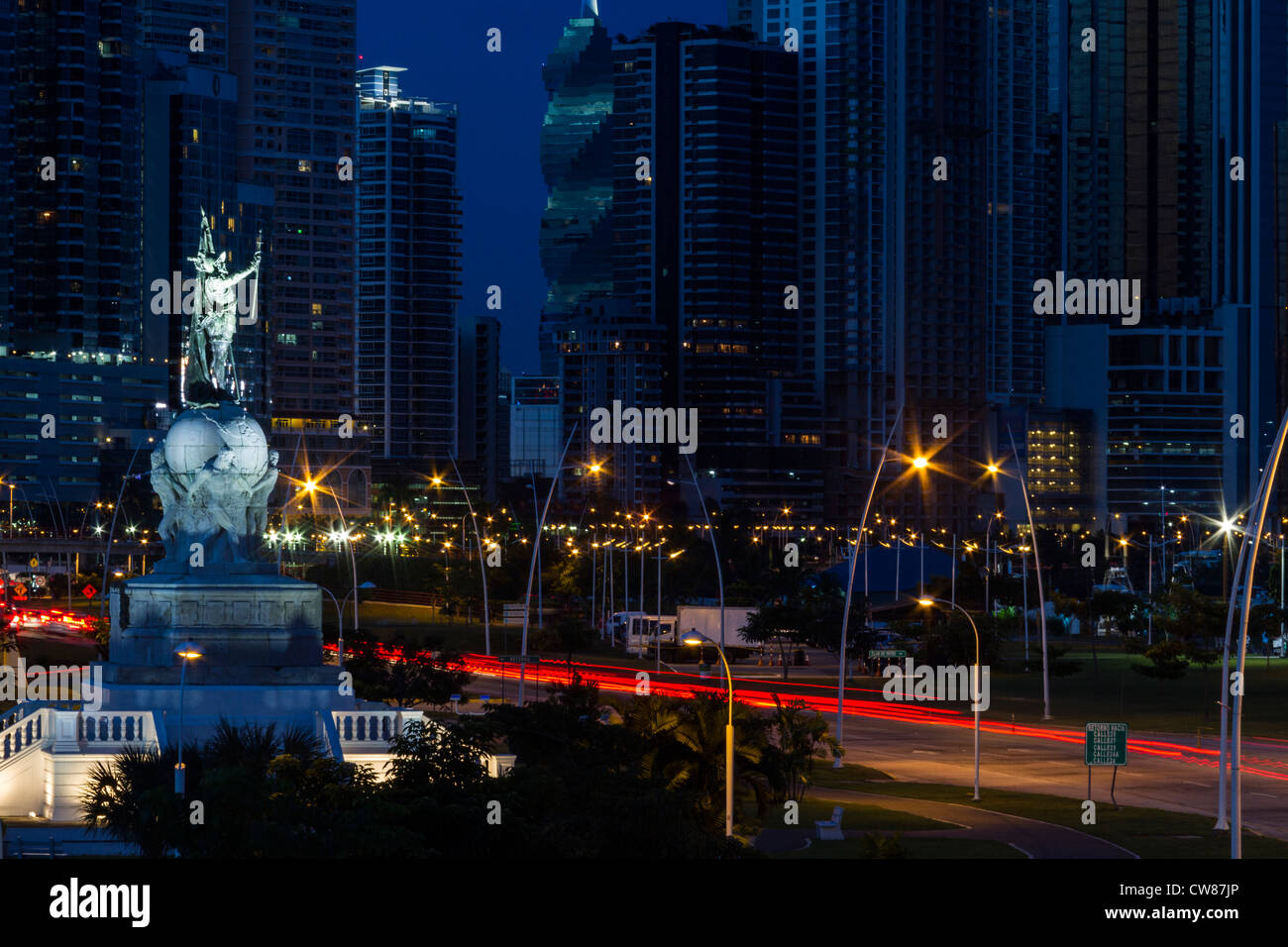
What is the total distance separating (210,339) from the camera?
4859 cm

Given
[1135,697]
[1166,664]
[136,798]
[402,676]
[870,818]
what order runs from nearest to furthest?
[136,798]
[870,818]
[402,676]
[1166,664]
[1135,697]

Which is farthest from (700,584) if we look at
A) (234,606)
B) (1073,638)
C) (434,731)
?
(434,731)

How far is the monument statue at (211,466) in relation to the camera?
46.8m

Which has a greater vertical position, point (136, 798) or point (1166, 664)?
point (136, 798)

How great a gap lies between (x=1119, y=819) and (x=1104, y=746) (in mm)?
1767

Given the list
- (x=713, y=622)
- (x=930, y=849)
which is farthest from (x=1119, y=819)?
(x=713, y=622)

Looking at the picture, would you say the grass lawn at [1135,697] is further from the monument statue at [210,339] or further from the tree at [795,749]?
the monument statue at [210,339]

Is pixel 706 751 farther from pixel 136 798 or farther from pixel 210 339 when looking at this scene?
pixel 210 339

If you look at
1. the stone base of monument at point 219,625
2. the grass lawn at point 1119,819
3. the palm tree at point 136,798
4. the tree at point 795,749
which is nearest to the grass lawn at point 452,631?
the grass lawn at point 1119,819

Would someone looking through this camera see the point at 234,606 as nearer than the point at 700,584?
Yes
